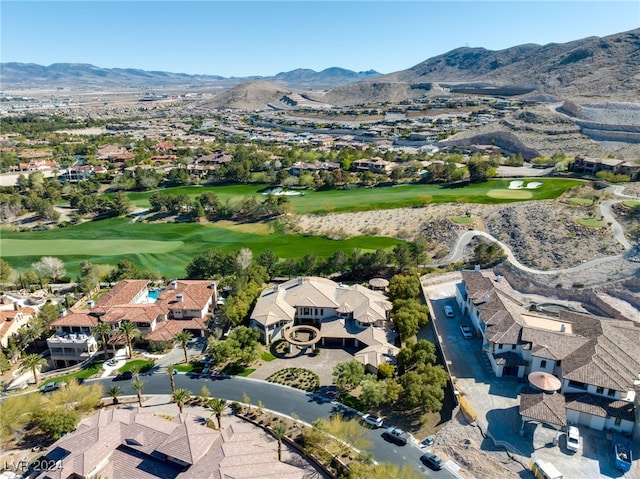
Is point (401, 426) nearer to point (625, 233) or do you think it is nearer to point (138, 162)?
point (625, 233)

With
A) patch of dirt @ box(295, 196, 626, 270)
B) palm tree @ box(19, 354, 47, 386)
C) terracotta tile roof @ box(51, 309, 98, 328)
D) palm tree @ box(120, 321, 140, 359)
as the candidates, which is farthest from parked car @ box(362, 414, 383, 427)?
patch of dirt @ box(295, 196, 626, 270)

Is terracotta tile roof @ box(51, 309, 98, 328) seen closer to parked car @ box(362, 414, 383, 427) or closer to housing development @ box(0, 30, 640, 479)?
housing development @ box(0, 30, 640, 479)

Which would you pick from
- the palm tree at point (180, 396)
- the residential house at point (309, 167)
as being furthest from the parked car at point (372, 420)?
the residential house at point (309, 167)

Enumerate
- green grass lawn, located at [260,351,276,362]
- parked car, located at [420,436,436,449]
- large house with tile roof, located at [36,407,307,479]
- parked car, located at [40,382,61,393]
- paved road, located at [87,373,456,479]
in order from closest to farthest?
large house with tile roof, located at [36,407,307,479]
paved road, located at [87,373,456,479]
parked car, located at [420,436,436,449]
parked car, located at [40,382,61,393]
green grass lawn, located at [260,351,276,362]

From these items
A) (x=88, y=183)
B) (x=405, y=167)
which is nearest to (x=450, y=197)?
(x=405, y=167)

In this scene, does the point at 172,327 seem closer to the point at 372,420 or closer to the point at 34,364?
the point at 34,364

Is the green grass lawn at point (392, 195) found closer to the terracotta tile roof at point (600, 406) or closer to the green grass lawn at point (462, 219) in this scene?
the green grass lawn at point (462, 219)
